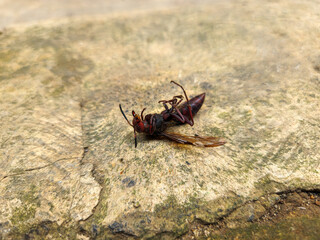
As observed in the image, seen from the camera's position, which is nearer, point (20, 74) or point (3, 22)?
point (20, 74)

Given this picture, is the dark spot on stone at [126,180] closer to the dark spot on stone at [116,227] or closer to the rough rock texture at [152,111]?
the rough rock texture at [152,111]

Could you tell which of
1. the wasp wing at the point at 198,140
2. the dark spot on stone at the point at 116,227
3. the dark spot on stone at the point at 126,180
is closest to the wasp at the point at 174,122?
the wasp wing at the point at 198,140

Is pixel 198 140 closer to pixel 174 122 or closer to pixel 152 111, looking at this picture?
pixel 174 122

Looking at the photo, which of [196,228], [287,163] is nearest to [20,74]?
[196,228]

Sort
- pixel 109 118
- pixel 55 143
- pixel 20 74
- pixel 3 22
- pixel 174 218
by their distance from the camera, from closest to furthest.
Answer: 1. pixel 174 218
2. pixel 55 143
3. pixel 109 118
4. pixel 20 74
5. pixel 3 22

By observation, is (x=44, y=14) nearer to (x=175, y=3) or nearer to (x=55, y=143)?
(x=175, y=3)

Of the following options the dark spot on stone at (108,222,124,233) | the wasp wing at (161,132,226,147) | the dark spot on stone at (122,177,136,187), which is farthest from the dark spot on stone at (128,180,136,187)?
the wasp wing at (161,132,226,147)

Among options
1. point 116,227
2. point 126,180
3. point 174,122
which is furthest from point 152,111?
point 116,227

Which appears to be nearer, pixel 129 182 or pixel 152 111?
pixel 129 182
